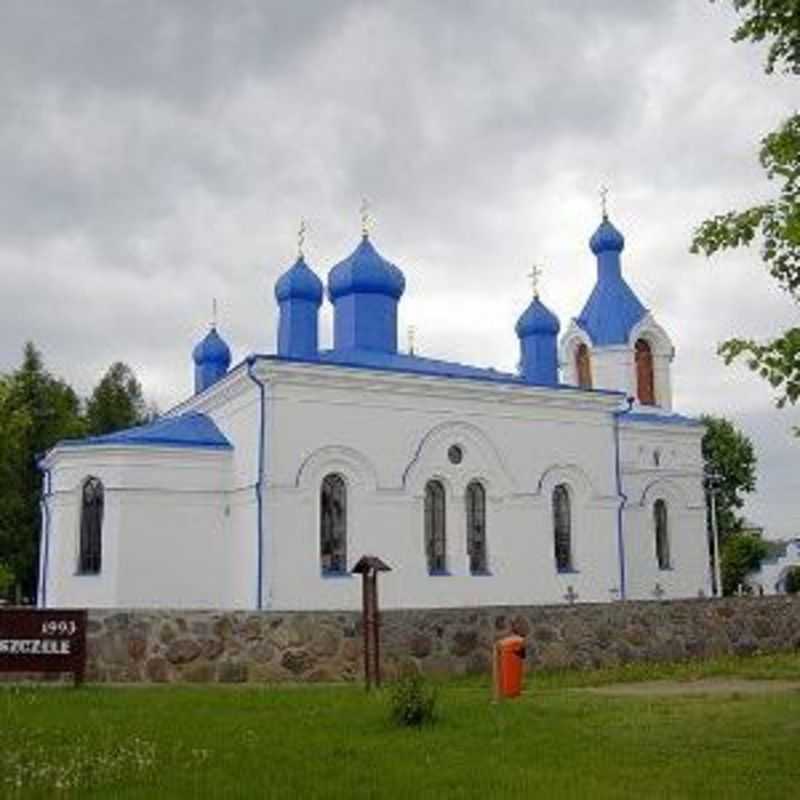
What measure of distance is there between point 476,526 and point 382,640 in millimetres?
7708

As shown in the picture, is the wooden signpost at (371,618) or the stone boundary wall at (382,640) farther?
the stone boundary wall at (382,640)

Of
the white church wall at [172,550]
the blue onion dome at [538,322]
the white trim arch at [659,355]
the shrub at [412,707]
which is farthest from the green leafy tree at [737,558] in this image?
the shrub at [412,707]

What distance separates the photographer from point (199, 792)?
6.86m

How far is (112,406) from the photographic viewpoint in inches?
1692

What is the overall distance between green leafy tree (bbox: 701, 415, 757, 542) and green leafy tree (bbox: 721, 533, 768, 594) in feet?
3.98

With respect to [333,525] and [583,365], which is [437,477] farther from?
[583,365]

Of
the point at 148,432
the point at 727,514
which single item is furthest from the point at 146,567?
the point at 727,514

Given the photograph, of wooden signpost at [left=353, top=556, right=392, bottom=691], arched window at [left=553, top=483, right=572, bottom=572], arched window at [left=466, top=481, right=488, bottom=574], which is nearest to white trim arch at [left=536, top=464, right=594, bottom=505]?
arched window at [left=553, top=483, right=572, bottom=572]

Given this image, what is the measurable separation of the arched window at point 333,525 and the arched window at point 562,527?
16.5ft

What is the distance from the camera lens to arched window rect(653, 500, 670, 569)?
2672cm

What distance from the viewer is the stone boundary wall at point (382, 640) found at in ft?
47.0

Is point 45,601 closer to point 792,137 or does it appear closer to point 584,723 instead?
point 584,723

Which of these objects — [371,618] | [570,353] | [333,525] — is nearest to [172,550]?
[333,525]

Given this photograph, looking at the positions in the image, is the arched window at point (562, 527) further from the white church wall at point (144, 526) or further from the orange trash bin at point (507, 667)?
the orange trash bin at point (507, 667)
